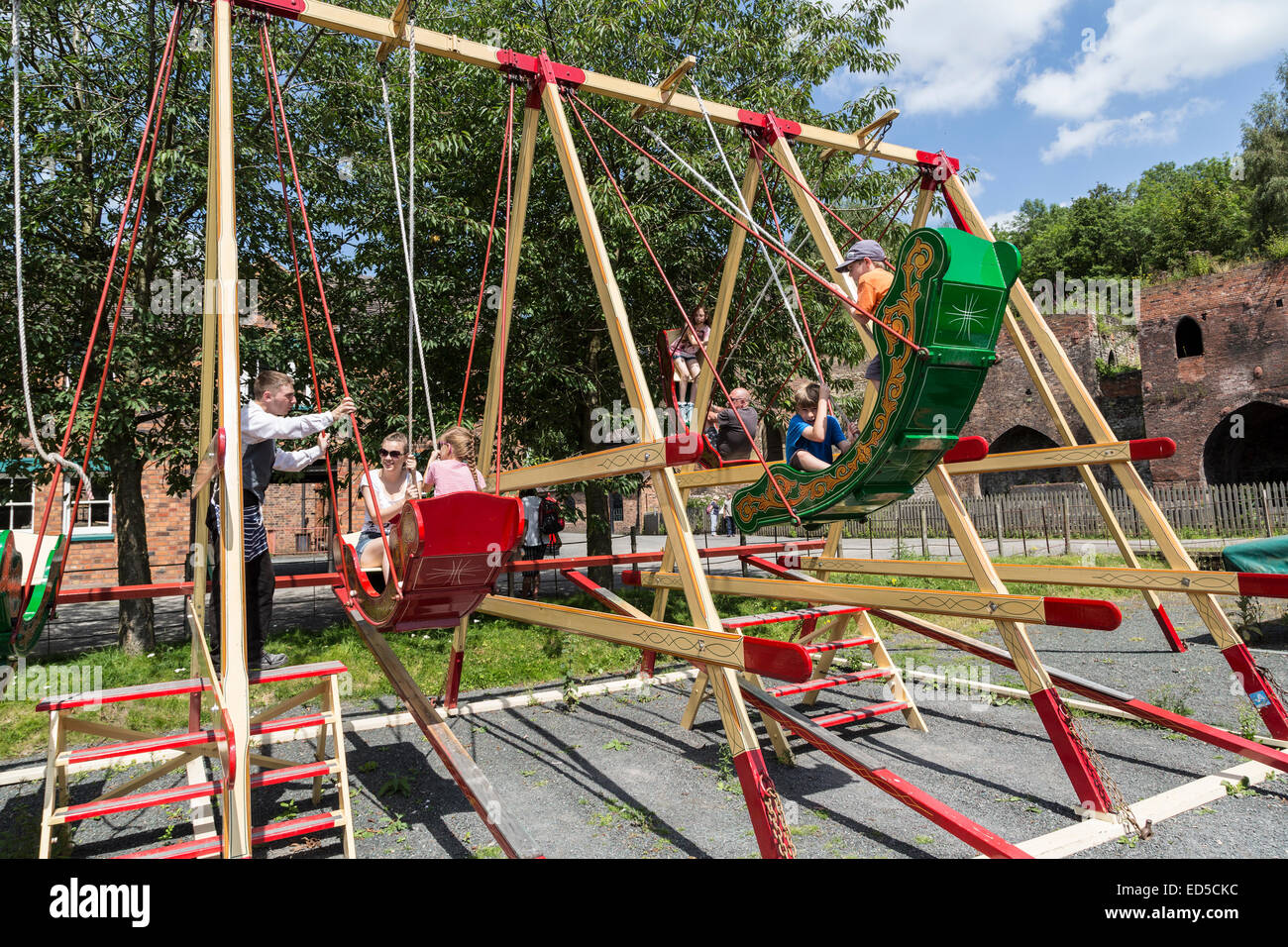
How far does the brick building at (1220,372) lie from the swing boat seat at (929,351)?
2731 centimetres

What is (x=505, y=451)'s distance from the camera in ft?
35.2

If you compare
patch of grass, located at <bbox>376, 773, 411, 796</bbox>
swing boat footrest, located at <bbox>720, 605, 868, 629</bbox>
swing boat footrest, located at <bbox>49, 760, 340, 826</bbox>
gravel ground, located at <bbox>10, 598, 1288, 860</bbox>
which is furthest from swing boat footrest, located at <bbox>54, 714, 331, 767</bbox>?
swing boat footrest, located at <bbox>720, 605, 868, 629</bbox>

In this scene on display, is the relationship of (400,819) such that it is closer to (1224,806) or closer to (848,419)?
(1224,806)

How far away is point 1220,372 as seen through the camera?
2547 cm

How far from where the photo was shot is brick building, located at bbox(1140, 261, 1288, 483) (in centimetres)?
2447

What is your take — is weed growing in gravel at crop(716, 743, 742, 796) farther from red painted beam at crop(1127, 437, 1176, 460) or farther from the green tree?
the green tree

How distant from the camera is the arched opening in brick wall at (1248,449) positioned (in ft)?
84.9

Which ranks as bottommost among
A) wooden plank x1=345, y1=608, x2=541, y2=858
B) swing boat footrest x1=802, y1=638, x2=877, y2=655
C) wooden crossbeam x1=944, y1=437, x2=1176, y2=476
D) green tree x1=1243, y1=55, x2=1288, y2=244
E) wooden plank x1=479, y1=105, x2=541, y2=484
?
swing boat footrest x1=802, y1=638, x2=877, y2=655

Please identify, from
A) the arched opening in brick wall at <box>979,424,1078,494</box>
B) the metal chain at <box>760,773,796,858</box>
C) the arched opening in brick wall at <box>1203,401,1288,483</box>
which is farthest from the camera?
the arched opening in brick wall at <box>979,424,1078,494</box>

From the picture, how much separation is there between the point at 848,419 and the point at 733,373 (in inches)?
90.5

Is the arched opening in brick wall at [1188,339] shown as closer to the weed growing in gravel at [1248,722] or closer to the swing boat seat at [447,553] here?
the weed growing in gravel at [1248,722]

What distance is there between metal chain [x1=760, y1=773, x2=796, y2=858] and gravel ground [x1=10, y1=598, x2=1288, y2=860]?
91 cm

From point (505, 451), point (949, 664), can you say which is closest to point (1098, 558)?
point (949, 664)

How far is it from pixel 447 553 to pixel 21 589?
2106 millimetres
